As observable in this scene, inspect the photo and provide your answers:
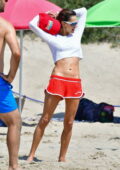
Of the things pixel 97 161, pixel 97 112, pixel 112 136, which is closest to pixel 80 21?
pixel 97 161

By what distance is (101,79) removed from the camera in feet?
48.3

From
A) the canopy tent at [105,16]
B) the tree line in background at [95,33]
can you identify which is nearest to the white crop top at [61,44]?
the canopy tent at [105,16]

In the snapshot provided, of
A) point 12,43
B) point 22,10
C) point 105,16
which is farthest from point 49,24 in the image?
point 105,16

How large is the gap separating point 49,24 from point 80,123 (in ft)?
12.9

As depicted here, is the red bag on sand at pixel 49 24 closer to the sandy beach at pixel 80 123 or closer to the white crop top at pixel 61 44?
the white crop top at pixel 61 44

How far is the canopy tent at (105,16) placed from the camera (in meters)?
9.53

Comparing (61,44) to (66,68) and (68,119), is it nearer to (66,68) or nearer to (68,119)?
(66,68)

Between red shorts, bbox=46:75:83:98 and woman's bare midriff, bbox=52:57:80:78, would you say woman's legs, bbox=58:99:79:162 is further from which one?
woman's bare midriff, bbox=52:57:80:78

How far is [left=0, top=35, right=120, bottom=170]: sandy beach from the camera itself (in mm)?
6633

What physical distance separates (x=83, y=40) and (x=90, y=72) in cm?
171

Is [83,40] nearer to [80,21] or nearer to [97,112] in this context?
[97,112]

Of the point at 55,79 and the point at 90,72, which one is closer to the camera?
the point at 55,79

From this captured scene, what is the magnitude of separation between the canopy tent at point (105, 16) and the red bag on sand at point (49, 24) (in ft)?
10.7

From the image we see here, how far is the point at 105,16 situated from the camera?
9.63m
